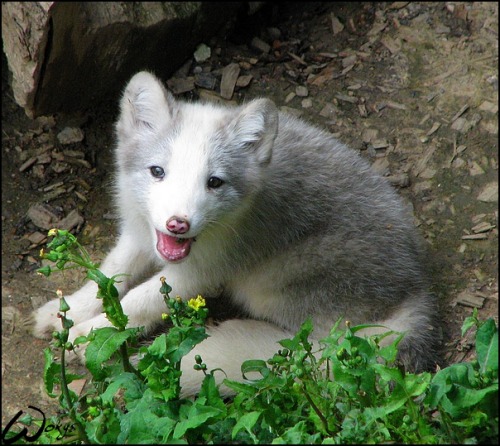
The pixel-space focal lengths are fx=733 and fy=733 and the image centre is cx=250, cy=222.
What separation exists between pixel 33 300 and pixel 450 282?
2.40 m

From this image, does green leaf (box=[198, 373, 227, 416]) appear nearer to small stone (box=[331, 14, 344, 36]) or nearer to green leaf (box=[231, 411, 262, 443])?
green leaf (box=[231, 411, 262, 443])

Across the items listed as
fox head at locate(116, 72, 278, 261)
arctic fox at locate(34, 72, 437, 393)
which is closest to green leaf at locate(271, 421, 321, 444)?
arctic fox at locate(34, 72, 437, 393)

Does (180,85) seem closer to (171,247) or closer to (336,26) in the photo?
(336,26)

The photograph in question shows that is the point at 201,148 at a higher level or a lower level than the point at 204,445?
higher

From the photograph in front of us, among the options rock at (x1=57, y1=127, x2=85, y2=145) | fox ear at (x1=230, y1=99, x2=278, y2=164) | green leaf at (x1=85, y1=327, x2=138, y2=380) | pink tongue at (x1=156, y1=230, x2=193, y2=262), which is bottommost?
green leaf at (x1=85, y1=327, x2=138, y2=380)

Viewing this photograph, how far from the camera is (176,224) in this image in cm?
302

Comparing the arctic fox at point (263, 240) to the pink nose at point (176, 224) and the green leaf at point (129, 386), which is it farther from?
the green leaf at point (129, 386)

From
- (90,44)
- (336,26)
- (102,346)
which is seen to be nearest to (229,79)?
(336,26)

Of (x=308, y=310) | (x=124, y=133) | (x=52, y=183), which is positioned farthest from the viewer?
(x=52, y=183)

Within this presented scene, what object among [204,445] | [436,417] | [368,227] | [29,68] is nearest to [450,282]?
[368,227]

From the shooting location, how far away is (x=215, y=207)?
10.8 feet

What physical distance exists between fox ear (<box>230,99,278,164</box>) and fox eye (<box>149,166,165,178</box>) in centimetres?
40

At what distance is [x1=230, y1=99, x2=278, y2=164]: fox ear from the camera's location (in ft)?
11.1

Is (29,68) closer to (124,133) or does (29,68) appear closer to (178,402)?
(124,133)
